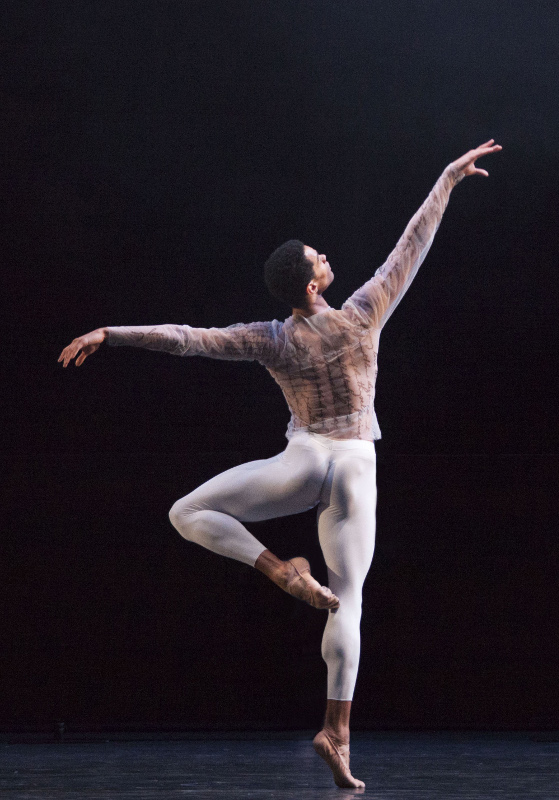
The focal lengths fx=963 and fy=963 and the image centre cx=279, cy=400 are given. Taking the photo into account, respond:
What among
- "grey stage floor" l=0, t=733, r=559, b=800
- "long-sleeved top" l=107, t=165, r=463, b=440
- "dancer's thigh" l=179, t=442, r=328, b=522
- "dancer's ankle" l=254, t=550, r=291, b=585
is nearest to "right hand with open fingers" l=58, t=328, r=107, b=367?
"long-sleeved top" l=107, t=165, r=463, b=440

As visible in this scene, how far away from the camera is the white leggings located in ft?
9.55

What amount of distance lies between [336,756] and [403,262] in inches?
58.9

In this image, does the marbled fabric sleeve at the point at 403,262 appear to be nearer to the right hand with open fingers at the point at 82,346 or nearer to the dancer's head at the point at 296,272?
the dancer's head at the point at 296,272

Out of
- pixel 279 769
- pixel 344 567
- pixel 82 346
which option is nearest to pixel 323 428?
pixel 344 567

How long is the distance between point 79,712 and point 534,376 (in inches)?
96.3

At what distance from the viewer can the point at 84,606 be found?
4.19m

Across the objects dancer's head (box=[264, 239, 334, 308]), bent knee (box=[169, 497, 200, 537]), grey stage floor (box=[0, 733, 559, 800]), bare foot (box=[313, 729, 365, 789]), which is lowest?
grey stage floor (box=[0, 733, 559, 800])

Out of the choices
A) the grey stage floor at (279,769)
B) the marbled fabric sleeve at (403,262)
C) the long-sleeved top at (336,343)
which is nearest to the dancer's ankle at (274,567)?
the long-sleeved top at (336,343)

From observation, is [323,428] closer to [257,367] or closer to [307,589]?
[307,589]

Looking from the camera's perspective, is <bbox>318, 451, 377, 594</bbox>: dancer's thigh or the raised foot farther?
<bbox>318, 451, 377, 594</bbox>: dancer's thigh

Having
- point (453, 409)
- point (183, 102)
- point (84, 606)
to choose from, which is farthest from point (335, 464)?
point (183, 102)

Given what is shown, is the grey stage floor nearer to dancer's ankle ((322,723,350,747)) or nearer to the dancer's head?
dancer's ankle ((322,723,350,747))

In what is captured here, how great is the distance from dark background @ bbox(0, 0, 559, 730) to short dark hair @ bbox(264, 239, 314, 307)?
1219 millimetres

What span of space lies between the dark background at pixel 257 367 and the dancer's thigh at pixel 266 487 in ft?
3.98
